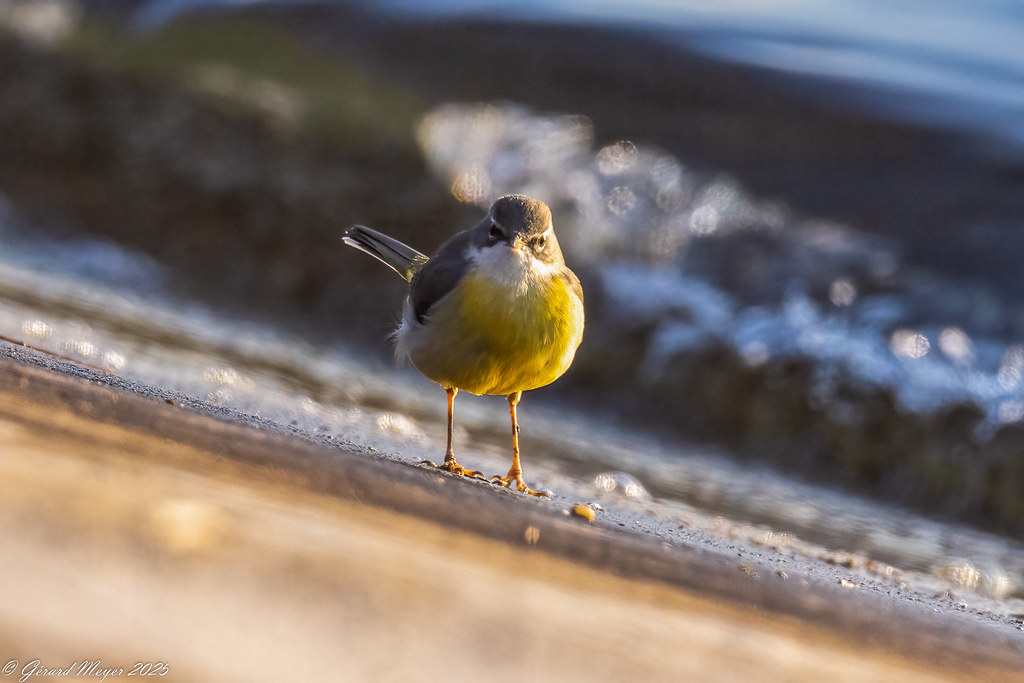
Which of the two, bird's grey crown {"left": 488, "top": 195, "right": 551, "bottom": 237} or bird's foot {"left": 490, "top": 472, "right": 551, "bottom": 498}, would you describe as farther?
bird's foot {"left": 490, "top": 472, "right": 551, "bottom": 498}

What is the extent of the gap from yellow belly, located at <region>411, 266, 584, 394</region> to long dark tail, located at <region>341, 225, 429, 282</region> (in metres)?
1.03

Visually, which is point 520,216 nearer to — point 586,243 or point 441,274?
point 441,274

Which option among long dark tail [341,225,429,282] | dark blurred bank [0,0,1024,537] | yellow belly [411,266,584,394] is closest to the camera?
yellow belly [411,266,584,394]

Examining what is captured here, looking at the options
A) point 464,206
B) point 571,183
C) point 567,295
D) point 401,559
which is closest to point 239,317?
point 464,206

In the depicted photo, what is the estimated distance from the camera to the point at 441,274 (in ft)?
14.9

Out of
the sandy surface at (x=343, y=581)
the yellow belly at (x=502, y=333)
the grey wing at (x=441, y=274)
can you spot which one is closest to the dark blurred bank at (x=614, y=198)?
the yellow belly at (x=502, y=333)

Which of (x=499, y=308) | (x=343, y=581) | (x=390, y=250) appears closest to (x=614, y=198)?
(x=390, y=250)

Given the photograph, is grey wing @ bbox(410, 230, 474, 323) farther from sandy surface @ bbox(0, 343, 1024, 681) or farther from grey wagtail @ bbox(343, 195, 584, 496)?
sandy surface @ bbox(0, 343, 1024, 681)

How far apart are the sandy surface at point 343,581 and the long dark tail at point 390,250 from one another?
167 cm

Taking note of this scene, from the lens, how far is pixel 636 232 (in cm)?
918

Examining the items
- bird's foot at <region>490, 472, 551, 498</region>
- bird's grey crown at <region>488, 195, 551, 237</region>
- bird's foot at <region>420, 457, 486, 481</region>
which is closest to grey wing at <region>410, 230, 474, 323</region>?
bird's grey crown at <region>488, 195, 551, 237</region>

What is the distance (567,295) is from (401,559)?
73.1 inches

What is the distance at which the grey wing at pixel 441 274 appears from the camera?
14.8 ft

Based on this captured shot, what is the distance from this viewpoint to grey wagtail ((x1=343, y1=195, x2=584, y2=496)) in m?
4.38
